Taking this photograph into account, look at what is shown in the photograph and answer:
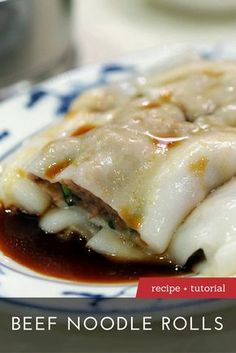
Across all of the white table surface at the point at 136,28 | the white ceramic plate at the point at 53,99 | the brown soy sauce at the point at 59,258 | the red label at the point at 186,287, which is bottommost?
the white table surface at the point at 136,28

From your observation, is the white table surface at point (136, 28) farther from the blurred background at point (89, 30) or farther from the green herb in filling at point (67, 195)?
the green herb in filling at point (67, 195)

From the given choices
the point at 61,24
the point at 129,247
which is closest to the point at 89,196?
the point at 129,247

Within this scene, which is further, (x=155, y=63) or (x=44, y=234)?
(x=155, y=63)

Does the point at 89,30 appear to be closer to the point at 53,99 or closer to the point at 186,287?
the point at 53,99

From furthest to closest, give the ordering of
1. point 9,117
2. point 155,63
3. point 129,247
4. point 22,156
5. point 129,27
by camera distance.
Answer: point 129,27 < point 155,63 < point 9,117 < point 22,156 < point 129,247

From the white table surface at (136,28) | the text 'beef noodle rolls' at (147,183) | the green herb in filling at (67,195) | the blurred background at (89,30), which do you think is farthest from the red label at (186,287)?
the white table surface at (136,28)

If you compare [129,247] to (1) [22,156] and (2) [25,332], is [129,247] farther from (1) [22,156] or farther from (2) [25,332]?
(1) [22,156]
